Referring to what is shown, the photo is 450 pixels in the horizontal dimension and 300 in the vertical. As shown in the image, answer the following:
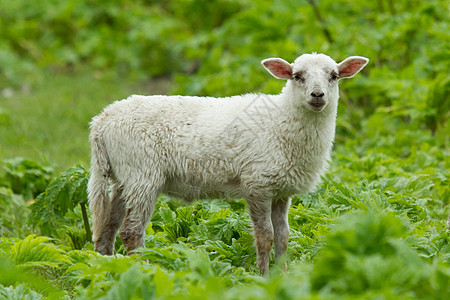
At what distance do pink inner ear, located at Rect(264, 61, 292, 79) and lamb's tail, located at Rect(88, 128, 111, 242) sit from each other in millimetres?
1437

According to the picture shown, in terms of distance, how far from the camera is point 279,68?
4895 mm

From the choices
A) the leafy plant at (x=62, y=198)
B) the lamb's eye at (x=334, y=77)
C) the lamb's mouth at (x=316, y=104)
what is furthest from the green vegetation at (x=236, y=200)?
the lamb's eye at (x=334, y=77)

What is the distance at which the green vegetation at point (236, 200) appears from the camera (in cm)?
321

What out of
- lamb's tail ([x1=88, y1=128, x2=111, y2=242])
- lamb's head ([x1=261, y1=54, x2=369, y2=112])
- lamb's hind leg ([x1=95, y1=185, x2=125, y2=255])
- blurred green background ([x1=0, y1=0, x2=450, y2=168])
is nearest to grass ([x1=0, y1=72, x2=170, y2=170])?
blurred green background ([x1=0, y1=0, x2=450, y2=168])

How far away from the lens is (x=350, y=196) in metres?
5.08

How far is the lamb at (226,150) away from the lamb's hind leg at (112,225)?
12 centimetres

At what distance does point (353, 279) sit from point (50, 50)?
39.0 feet

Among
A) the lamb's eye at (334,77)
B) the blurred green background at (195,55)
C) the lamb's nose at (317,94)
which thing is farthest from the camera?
the blurred green background at (195,55)

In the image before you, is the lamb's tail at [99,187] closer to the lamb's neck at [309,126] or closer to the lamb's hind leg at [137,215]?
the lamb's hind leg at [137,215]

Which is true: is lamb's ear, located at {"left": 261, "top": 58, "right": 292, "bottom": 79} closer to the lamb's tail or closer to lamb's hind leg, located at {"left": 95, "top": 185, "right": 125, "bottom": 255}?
the lamb's tail

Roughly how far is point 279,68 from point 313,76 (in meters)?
0.34

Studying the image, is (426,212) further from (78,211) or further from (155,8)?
(155,8)

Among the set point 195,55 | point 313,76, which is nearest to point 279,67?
point 313,76

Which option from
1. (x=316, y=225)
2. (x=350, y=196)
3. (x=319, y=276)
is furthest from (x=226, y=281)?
(x=350, y=196)
